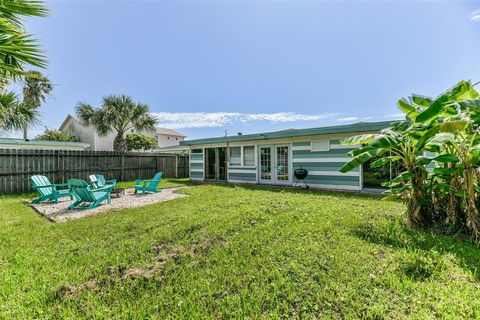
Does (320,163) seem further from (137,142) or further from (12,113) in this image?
(137,142)

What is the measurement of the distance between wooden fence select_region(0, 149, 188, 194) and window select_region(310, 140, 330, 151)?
10621 millimetres

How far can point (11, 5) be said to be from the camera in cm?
264

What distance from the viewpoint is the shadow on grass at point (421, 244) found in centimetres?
260

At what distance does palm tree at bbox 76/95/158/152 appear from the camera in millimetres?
14844

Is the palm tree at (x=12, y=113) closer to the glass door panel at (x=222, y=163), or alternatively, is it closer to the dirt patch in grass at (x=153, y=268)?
the dirt patch in grass at (x=153, y=268)

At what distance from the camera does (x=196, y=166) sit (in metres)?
14.7

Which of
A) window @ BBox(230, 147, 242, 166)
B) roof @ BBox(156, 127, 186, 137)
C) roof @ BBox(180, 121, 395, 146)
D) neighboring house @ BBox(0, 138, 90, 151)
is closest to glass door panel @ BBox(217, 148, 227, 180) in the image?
window @ BBox(230, 147, 242, 166)

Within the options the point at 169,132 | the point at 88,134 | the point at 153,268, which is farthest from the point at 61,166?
the point at 169,132

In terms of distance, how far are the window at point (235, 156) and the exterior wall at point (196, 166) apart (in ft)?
7.59

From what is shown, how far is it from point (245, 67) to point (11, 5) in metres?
9.64

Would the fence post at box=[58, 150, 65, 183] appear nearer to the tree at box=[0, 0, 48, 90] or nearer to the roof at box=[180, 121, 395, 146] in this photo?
the roof at box=[180, 121, 395, 146]

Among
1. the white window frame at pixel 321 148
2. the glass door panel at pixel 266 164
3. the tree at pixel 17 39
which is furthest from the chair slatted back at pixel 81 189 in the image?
the white window frame at pixel 321 148

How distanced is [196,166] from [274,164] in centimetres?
555

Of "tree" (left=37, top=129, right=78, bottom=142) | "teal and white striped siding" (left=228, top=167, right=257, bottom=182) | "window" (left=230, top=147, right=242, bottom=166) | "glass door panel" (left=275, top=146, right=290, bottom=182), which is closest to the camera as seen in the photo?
"glass door panel" (left=275, top=146, right=290, bottom=182)
